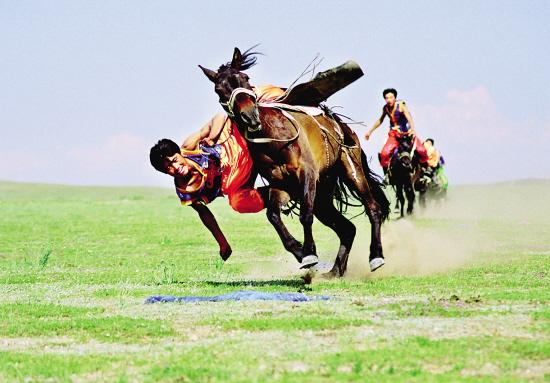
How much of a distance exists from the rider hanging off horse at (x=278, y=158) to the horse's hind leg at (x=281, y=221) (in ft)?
0.04

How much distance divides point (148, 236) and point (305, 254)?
1314cm

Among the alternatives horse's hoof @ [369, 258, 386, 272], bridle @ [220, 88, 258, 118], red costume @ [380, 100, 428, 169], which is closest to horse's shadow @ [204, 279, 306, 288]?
horse's hoof @ [369, 258, 386, 272]

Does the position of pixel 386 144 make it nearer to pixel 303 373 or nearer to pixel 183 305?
pixel 183 305

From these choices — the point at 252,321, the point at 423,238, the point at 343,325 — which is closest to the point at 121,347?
the point at 252,321

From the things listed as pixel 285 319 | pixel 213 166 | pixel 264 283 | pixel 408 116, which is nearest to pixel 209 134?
pixel 213 166

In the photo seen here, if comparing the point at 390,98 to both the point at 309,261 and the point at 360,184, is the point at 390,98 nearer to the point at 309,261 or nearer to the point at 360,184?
the point at 360,184

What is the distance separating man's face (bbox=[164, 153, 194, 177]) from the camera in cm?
1176

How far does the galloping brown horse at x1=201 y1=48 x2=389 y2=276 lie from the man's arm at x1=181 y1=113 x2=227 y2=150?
2.44ft

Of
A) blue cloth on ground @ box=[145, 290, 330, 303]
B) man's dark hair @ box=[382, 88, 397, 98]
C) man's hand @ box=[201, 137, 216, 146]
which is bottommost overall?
blue cloth on ground @ box=[145, 290, 330, 303]

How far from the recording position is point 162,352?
7555 mm

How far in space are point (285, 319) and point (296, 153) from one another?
306cm

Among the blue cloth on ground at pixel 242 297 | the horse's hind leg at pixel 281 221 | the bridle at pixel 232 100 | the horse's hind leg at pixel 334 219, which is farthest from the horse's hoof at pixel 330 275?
the bridle at pixel 232 100

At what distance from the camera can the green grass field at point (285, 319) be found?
683 cm

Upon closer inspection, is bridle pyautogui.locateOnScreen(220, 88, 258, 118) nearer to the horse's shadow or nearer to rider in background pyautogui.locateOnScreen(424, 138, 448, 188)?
the horse's shadow
